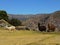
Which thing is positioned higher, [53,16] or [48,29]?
[53,16]

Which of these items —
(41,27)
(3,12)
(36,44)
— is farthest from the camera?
(3,12)

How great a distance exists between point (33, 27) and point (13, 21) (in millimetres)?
24025

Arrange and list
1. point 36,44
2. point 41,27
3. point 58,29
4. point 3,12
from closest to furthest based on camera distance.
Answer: point 36,44
point 58,29
point 41,27
point 3,12

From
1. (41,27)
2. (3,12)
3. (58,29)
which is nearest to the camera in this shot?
(58,29)

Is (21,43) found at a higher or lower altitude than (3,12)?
lower

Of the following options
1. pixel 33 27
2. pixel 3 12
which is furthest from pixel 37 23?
pixel 3 12

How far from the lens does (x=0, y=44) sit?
52.8ft

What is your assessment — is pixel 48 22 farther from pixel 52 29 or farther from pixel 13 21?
pixel 13 21

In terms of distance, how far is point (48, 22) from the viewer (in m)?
32.1

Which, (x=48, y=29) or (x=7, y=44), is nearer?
(x=7, y=44)

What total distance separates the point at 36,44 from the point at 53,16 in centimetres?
1701

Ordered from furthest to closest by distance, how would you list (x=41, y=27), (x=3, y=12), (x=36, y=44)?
(x=3, y=12), (x=41, y=27), (x=36, y=44)

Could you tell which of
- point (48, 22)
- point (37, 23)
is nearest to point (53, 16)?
point (48, 22)

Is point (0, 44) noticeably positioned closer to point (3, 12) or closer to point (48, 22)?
point (48, 22)
